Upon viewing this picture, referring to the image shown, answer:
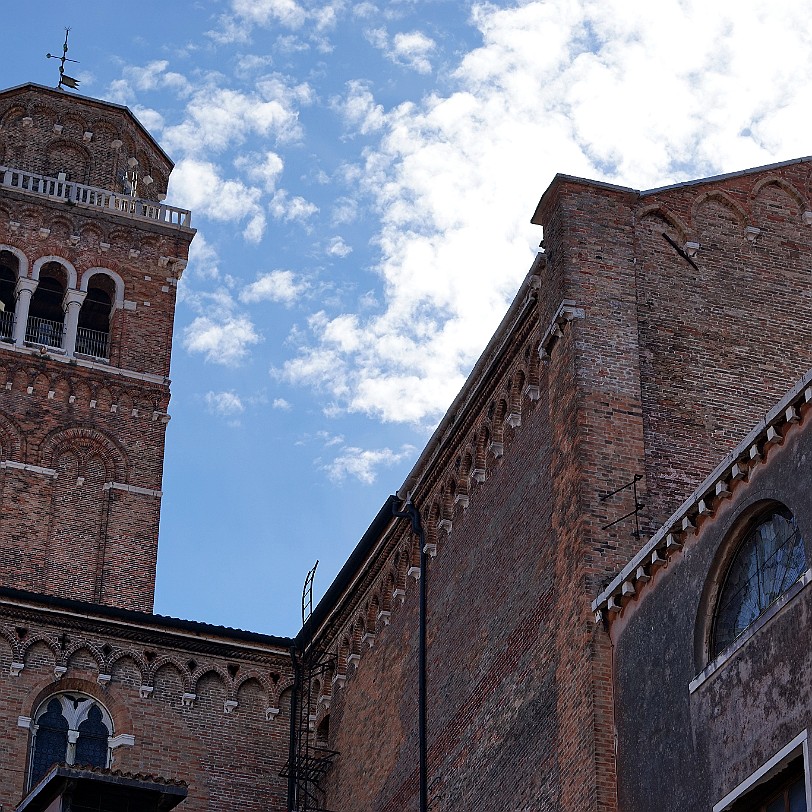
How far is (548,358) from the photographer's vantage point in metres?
21.5

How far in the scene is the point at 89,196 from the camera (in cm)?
4084

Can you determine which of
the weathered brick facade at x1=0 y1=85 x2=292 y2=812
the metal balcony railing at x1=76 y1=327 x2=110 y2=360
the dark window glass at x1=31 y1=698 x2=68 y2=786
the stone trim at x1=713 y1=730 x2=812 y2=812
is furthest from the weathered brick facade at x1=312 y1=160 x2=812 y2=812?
the metal balcony railing at x1=76 y1=327 x2=110 y2=360

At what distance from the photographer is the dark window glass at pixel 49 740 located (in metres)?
26.8

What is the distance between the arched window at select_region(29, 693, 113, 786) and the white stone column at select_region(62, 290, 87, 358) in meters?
12.9

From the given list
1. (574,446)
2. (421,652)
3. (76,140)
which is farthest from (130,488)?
(574,446)

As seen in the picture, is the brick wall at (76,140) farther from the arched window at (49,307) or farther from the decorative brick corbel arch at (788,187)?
the decorative brick corbel arch at (788,187)

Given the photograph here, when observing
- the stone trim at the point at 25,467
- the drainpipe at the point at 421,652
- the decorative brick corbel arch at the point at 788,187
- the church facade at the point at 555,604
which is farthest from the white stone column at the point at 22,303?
the decorative brick corbel arch at the point at 788,187

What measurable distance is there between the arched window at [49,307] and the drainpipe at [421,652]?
15.7 m

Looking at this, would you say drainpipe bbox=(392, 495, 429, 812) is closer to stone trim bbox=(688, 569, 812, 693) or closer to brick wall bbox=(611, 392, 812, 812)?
brick wall bbox=(611, 392, 812, 812)

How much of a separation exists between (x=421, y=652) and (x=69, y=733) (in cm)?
642

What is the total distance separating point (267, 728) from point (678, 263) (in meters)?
10.5

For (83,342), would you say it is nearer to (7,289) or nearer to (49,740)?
(7,289)

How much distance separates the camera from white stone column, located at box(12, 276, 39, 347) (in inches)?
1518

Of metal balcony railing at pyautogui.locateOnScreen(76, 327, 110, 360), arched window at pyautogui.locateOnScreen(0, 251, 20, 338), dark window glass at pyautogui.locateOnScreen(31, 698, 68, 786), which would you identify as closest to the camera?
dark window glass at pyautogui.locateOnScreen(31, 698, 68, 786)
